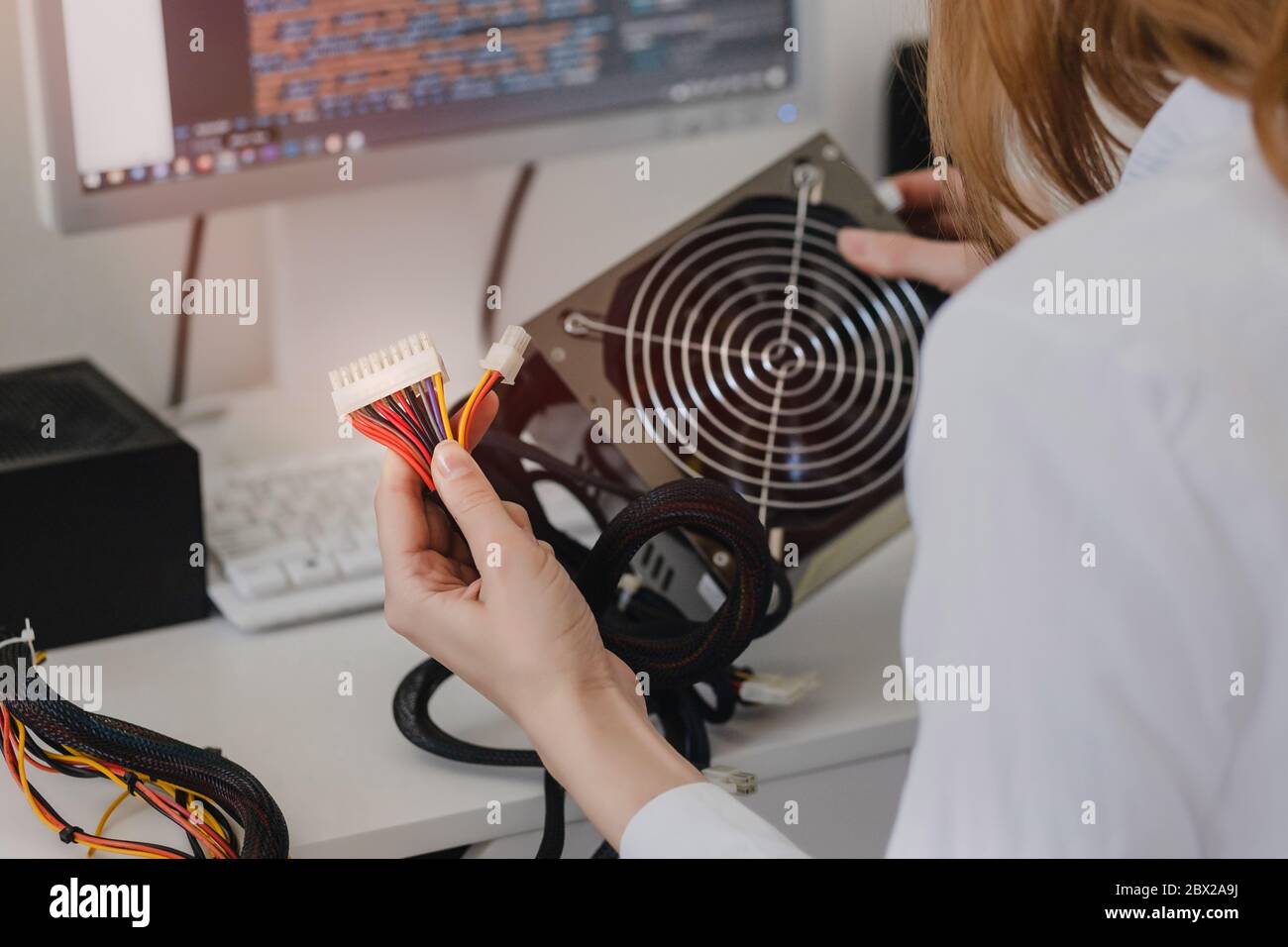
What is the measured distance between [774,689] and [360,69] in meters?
0.46

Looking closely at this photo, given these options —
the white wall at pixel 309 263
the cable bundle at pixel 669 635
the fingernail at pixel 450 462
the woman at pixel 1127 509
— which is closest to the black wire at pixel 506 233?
the white wall at pixel 309 263

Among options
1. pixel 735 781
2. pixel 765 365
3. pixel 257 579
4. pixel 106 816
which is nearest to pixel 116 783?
pixel 106 816

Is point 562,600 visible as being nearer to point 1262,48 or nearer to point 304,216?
point 1262,48

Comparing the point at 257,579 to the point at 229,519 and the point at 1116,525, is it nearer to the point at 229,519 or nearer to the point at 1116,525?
the point at 229,519

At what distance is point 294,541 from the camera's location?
811mm

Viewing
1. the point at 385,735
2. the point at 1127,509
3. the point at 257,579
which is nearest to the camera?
the point at 1127,509

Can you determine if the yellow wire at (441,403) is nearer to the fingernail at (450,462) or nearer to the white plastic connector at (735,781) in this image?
the fingernail at (450,462)

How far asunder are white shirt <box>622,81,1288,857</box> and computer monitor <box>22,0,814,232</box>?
553mm

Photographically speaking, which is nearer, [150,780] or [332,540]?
[150,780]

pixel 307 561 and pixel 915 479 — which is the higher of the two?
pixel 915 479

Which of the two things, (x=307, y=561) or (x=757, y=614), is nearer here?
(x=757, y=614)
